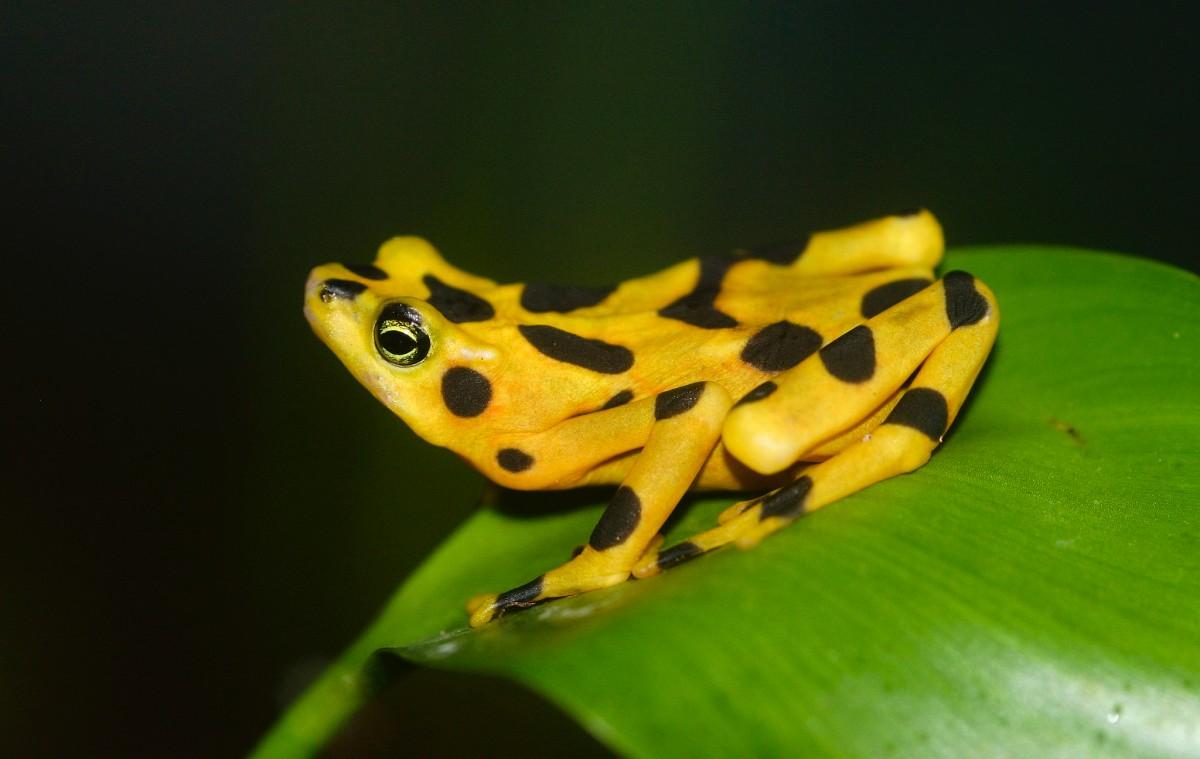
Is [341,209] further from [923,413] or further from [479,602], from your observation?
[923,413]

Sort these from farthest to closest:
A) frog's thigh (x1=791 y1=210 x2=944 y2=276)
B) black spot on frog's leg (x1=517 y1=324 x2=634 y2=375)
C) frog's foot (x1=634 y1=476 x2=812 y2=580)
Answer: frog's thigh (x1=791 y1=210 x2=944 y2=276) < black spot on frog's leg (x1=517 y1=324 x2=634 y2=375) < frog's foot (x1=634 y1=476 x2=812 y2=580)

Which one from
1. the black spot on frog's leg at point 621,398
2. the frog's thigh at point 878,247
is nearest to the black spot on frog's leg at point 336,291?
the black spot on frog's leg at point 621,398

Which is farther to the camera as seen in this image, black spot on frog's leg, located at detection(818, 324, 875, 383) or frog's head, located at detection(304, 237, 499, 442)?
frog's head, located at detection(304, 237, 499, 442)

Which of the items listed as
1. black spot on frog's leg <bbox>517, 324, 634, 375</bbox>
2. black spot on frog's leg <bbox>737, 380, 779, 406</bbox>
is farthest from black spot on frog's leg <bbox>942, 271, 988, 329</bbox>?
black spot on frog's leg <bbox>517, 324, 634, 375</bbox>

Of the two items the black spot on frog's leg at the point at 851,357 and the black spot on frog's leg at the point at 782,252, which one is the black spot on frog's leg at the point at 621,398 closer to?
the black spot on frog's leg at the point at 851,357

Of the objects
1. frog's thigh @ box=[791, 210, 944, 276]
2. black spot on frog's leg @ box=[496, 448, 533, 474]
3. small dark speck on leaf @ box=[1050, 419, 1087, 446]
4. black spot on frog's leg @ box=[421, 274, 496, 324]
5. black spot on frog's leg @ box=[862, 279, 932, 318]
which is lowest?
small dark speck on leaf @ box=[1050, 419, 1087, 446]

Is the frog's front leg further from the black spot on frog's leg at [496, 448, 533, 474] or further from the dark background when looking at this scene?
the dark background

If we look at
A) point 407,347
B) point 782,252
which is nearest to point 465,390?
point 407,347
